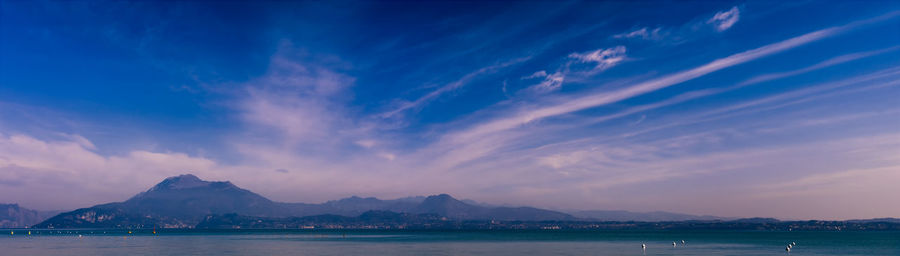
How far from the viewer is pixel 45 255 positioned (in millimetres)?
95750

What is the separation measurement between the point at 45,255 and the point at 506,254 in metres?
82.7

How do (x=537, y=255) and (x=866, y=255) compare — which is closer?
(x=537, y=255)

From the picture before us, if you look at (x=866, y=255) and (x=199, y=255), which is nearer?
(x=199, y=255)

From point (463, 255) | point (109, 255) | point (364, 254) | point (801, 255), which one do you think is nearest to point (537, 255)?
point (463, 255)

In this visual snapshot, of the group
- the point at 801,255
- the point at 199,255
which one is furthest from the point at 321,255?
the point at 801,255

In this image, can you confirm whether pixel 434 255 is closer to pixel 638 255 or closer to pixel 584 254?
pixel 584 254

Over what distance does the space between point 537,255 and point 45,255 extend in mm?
87828

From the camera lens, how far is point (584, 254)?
9594 cm

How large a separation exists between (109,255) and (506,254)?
70.3 m

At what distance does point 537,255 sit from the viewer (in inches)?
3600

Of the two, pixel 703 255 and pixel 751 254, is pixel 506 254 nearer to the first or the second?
pixel 703 255

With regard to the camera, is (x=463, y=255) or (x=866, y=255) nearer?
(x=463, y=255)

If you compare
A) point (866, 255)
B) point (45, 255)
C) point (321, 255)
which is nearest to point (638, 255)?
point (866, 255)

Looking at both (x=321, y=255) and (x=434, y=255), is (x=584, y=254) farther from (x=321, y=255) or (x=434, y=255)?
(x=321, y=255)
